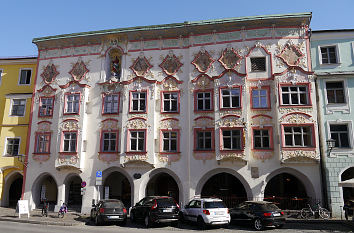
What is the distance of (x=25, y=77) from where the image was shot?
2848 centimetres

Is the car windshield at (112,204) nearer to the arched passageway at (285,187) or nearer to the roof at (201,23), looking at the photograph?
the arched passageway at (285,187)

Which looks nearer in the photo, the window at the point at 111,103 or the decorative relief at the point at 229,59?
the decorative relief at the point at 229,59

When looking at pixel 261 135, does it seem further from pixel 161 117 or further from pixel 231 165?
pixel 161 117

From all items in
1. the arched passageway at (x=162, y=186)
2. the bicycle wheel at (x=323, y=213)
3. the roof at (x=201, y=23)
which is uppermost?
the roof at (x=201, y=23)

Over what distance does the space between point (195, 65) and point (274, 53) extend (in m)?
6.35

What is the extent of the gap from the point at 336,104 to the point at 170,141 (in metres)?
12.7

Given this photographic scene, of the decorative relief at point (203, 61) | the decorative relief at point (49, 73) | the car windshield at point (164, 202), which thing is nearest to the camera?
the car windshield at point (164, 202)

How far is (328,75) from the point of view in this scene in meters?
21.6

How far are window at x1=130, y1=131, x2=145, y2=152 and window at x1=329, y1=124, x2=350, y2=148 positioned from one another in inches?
566

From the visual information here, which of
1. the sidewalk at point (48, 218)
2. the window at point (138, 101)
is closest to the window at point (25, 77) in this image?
the window at point (138, 101)

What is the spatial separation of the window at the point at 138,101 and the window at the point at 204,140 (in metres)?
5.18

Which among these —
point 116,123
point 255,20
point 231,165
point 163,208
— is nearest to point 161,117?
point 116,123

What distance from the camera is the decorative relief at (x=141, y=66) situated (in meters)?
25.2

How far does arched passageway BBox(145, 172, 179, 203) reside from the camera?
25.2 metres
